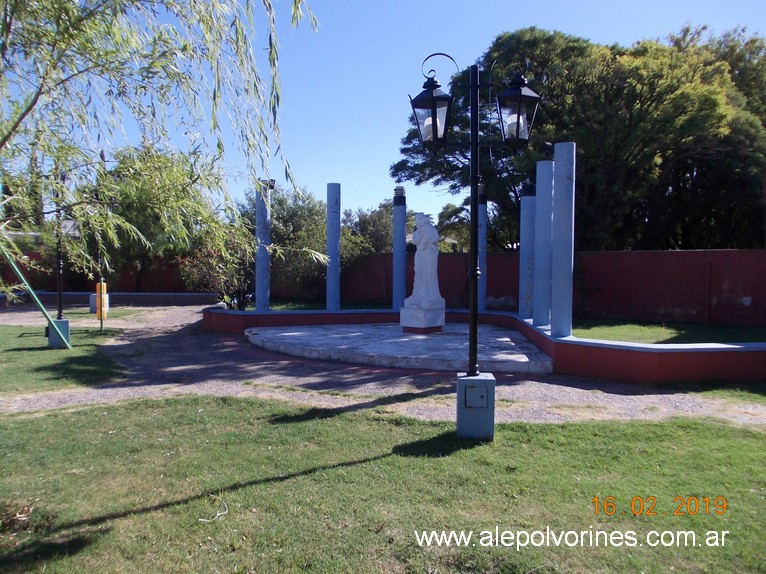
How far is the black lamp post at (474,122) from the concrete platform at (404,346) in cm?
330

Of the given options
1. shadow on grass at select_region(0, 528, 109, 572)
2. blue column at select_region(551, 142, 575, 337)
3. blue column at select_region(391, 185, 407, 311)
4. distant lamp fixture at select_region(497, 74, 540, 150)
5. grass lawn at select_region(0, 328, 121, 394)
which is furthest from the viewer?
blue column at select_region(391, 185, 407, 311)

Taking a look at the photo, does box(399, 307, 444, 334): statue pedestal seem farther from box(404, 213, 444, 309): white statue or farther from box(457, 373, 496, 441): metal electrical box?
box(457, 373, 496, 441): metal electrical box

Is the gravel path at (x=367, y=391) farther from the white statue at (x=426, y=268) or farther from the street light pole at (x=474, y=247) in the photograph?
the white statue at (x=426, y=268)

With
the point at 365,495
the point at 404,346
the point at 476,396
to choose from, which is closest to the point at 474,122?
the point at 476,396

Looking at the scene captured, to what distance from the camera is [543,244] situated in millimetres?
11688

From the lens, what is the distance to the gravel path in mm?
6605

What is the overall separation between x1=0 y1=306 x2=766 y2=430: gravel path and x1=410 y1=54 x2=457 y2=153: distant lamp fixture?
3101 millimetres

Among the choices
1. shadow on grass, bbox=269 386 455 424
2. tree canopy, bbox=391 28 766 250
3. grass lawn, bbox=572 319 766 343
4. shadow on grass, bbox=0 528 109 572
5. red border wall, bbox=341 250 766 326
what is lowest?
shadow on grass, bbox=0 528 109 572

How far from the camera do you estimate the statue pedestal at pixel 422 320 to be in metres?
13.1

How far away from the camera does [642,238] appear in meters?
22.2

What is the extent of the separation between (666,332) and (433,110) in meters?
10.3

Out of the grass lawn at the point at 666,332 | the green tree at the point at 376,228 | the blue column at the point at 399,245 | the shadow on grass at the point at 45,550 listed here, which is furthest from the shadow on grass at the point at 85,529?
the green tree at the point at 376,228
